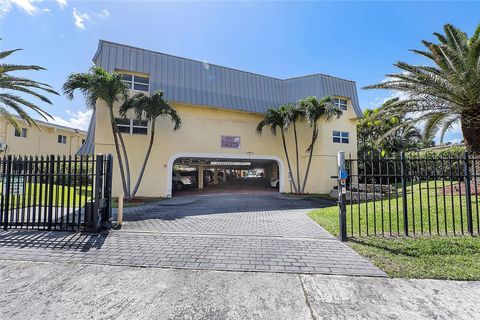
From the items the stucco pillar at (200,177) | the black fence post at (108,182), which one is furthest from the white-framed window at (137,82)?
the stucco pillar at (200,177)

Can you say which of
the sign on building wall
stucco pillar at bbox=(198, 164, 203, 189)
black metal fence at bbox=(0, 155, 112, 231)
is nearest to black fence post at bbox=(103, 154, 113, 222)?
black metal fence at bbox=(0, 155, 112, 231)

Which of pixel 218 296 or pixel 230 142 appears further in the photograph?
pixel 230 142

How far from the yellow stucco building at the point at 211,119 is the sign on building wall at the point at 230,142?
7 centimetres

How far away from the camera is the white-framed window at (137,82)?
14.6 metres

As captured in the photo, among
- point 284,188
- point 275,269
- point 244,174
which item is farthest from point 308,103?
point 244,174

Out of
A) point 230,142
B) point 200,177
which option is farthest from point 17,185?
point 200,177

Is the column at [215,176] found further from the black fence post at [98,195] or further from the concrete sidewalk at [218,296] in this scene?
the concrete sidewalk at [218,296]

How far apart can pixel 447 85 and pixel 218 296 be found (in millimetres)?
10496

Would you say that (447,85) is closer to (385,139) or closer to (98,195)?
(98,195)

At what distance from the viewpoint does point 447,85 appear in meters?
8.53

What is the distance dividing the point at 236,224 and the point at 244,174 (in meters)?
47.8

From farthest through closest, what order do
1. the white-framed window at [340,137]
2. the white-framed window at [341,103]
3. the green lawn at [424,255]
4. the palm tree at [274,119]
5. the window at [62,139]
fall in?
the window at [62,139] → the white-framed window at [341,103] → the white-framed window at [340,137] → the palm tree at [274,119] → the green lawn at [424,255]

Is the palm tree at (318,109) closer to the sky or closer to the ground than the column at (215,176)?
closer to the sky

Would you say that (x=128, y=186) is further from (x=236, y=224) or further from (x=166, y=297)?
(x=166, y=297)
